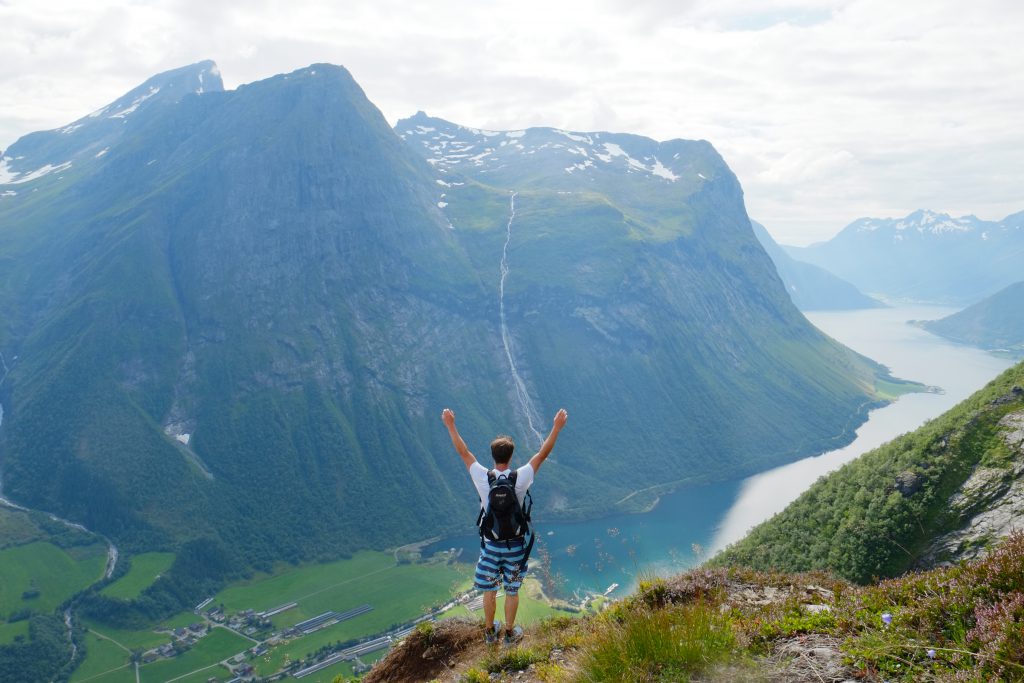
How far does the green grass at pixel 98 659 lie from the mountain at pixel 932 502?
10863 cm

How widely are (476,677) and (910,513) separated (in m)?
21.0

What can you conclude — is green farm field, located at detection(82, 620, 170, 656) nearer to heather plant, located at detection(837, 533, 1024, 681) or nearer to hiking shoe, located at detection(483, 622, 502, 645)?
hiking shoe, located at detection(483, 622, 502, 645)

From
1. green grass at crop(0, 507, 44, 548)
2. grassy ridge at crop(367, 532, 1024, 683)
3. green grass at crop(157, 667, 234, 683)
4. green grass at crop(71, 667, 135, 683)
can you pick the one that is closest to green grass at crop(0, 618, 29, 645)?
green grass at crop(71, 667, 135, 683)

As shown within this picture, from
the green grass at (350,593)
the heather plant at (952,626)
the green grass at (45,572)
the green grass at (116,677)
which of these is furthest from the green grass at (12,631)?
the heather plant at (952,626)

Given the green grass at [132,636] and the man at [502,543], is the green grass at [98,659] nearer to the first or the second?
the green grass at [132,636]

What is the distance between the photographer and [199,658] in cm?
10031

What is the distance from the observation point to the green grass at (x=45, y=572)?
112 metres

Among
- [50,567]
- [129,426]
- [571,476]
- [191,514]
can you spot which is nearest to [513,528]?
[50,567]

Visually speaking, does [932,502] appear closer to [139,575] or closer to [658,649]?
[658,649]

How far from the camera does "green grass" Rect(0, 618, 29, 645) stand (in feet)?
332

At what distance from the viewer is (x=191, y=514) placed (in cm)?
14800

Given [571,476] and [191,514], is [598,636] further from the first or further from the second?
[571,476]

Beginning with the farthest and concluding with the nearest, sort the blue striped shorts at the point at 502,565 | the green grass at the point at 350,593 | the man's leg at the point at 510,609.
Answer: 1. the green grass at the point at 350,593
2. the man's leg at the point at 510,609
3. the blue striped shorts at the point at 502,565

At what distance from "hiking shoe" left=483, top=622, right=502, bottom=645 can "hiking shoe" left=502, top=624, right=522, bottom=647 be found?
0.19 metres
